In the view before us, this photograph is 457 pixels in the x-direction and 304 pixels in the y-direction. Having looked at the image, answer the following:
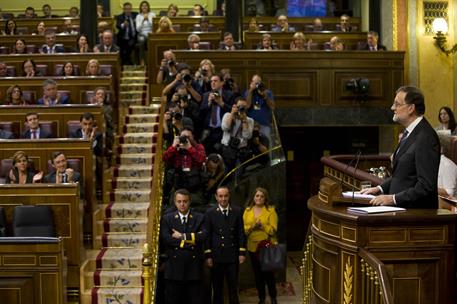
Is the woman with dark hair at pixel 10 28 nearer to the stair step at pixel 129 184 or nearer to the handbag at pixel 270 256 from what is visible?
the stair step at pixel 129 184

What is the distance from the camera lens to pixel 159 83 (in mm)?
11109

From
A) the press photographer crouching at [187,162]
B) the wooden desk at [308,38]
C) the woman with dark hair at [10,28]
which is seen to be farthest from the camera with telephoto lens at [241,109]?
the woman with dark hair at [10,28]

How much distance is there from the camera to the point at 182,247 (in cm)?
761

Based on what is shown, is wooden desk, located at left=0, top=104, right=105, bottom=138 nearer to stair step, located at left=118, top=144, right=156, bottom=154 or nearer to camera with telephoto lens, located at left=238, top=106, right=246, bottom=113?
stair step, located at left=118, top=144, right=156, bottom=154

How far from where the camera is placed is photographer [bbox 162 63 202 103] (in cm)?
985

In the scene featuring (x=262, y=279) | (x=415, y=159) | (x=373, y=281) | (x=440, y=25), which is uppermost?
(x=440, y=25)

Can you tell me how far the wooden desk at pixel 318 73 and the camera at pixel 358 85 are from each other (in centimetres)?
9

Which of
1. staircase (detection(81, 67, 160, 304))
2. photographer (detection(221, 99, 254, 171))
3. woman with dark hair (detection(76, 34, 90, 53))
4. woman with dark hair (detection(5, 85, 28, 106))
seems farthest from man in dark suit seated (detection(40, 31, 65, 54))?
photographer (detection(221, 99, 254, 171))

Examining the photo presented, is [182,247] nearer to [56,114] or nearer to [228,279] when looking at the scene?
[228,279]

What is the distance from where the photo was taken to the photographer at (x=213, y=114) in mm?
9562

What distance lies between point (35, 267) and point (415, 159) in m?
3.22

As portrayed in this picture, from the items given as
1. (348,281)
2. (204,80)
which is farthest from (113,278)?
(348,281)

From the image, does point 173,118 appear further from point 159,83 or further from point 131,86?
point 131,86

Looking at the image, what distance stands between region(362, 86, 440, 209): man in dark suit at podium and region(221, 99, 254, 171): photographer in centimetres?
495
